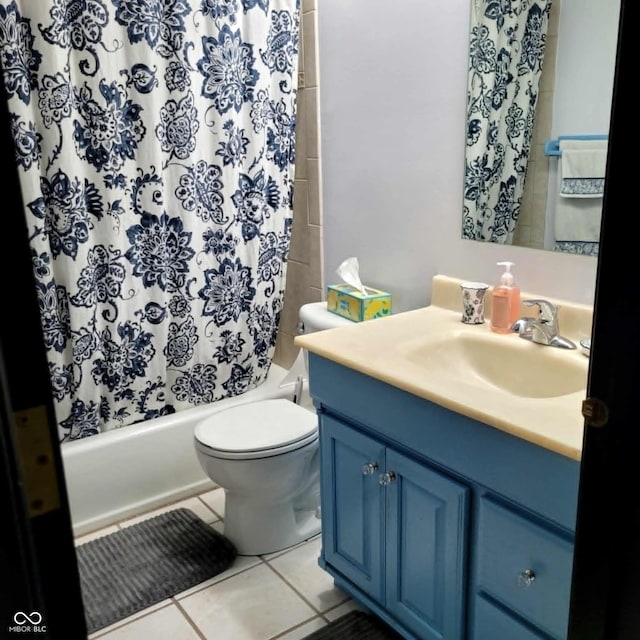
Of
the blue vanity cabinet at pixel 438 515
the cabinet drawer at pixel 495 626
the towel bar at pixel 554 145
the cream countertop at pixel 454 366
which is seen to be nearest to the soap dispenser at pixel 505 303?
the cream countertop at pixel 454 366

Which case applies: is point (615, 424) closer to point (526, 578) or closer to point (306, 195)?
point (526, 578)

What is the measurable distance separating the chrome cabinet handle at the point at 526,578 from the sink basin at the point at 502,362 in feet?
1.37

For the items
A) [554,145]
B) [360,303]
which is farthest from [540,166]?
[360,303]

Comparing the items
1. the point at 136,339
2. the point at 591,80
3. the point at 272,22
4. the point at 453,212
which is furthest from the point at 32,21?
the point at 591,80

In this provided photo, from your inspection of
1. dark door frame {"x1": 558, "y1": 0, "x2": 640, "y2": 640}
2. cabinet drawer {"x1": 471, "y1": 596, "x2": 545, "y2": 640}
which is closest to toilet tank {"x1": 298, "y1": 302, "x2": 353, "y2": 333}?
cabinet drawer {"x1": 471, "y1": 596, "x2": 545, "y2": 640}

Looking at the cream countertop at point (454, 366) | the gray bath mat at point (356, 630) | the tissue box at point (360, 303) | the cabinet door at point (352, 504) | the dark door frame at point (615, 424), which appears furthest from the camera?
the tissue box at point (360, 303)

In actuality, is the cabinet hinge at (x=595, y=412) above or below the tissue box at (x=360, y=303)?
above

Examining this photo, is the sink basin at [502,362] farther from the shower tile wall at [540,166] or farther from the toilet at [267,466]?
the toilet at [267,466]

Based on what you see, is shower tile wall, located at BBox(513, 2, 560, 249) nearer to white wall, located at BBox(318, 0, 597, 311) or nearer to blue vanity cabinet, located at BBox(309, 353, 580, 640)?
white wall, located at BBox(318, 0, 597, 311)

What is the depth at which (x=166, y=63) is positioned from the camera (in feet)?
7.12

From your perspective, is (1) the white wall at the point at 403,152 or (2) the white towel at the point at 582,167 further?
(1) the white wall at the point at 403,152

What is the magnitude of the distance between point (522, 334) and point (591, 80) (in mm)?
619

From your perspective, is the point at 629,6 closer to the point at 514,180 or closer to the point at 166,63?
the point at 514,180

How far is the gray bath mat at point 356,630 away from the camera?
69.2 inches
